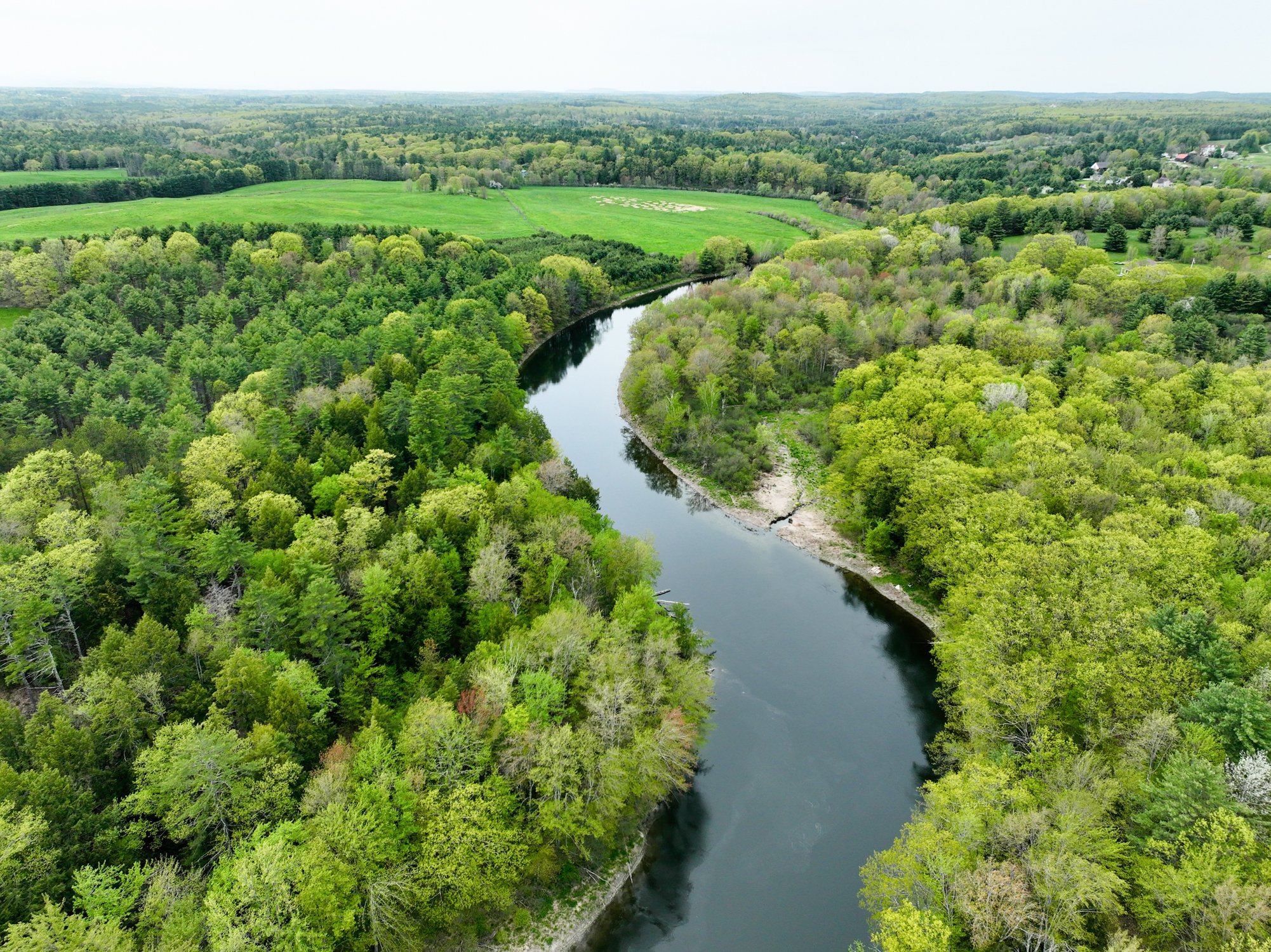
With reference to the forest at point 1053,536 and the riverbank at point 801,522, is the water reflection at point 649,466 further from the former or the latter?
the forest at point 1053,536

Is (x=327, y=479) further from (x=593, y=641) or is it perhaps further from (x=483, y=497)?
(x=593, y=641)

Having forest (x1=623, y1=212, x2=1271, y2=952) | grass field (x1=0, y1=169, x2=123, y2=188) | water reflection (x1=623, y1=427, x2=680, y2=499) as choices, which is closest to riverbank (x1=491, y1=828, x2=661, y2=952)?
forest (x1=623, y1=212, x2=1271, y2=952)

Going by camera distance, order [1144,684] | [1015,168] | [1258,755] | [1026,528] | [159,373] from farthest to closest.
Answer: [1015,168] < [159,373] < [1026,528] < [1144,684] < [1258,755]

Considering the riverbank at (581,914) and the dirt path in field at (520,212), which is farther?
the dirt path in field at (520,212)

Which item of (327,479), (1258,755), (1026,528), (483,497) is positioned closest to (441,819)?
(483,497)

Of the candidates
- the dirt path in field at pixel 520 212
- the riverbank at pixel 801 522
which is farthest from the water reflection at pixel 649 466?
the dirt path in field at pixel 520 212

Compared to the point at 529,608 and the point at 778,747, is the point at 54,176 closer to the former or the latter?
the point at 529,608

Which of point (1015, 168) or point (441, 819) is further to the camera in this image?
point (1015, 168)
